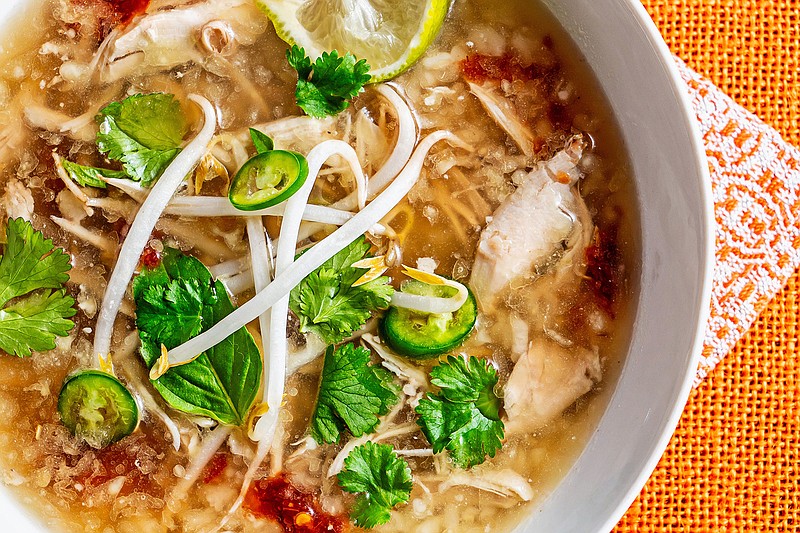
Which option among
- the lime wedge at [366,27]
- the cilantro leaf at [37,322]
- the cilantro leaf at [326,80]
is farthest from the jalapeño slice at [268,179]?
the cilantro leaf at [37,322]

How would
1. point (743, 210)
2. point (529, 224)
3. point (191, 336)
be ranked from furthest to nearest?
point (743, 210) < point (529, 224) < point (191, 336)

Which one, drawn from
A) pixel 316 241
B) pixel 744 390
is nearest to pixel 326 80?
pixel 316 241

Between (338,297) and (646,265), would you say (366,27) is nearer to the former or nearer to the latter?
(338,297)

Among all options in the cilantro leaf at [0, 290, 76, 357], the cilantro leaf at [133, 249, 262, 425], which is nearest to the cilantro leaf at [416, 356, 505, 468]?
the cilantro leaf at [133, 249, 262, 425]

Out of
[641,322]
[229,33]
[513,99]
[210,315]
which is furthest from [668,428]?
[229,33]

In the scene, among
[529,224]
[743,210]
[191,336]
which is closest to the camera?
[191,336]
